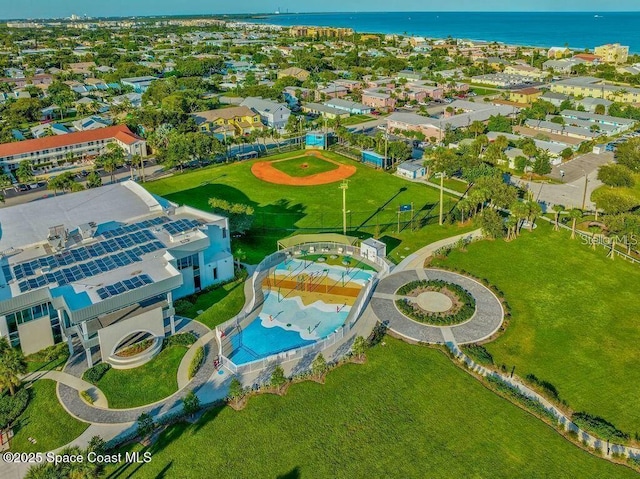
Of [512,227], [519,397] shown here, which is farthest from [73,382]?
[512,227]

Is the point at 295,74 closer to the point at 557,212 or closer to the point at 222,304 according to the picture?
the point at 557,212

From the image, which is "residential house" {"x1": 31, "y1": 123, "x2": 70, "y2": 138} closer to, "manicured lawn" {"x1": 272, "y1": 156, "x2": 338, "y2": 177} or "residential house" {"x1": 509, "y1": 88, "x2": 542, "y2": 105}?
"manicured lawn" {"x1": 272, "y1": 156, "x2": 338, "y2": 177}

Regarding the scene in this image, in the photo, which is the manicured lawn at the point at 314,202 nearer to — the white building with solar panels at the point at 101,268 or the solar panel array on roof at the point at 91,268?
the white building with solar panels at the point at 101,268

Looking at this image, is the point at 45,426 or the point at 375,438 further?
the point at 45,426

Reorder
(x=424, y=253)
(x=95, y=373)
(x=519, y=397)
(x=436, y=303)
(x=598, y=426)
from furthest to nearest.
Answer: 1. (x=424, y=253)
2. (x=436, y=303)
3. (x=95, y=373)
4. (x=519, y=397)
5. (x=598, y=426)

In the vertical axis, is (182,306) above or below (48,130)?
below

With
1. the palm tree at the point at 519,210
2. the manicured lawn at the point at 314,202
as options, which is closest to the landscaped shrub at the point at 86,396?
the manicured lawn at the point at 314,202

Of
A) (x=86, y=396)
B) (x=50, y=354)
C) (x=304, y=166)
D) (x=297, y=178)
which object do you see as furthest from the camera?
(x=304, y=166)
